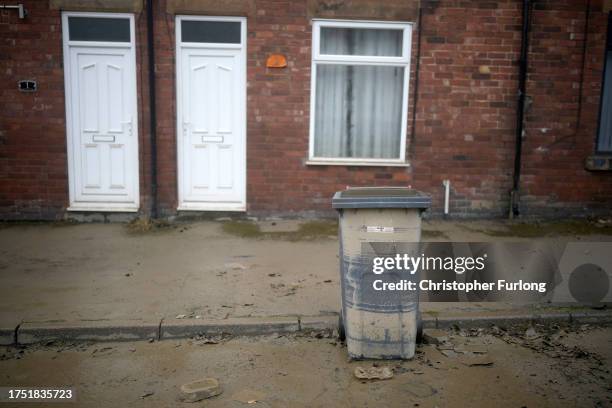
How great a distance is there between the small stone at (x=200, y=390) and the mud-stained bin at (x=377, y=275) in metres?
1.03

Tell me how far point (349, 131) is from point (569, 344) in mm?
4881

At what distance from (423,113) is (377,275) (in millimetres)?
4929

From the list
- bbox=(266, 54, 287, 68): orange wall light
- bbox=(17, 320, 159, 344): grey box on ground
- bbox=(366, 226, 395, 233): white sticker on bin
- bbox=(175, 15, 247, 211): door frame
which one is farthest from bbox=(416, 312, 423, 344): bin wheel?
bbox=(266, 54, 287, 68): orange wall light

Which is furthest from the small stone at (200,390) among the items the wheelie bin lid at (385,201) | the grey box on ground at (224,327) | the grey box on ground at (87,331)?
the wheelie bin lid at (385,201)

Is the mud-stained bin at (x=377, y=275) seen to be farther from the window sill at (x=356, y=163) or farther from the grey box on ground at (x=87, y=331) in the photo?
the window sill at (x=356, y=163)

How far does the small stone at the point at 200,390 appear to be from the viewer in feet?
10.9

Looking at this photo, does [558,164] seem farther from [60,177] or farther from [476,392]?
[60,177]

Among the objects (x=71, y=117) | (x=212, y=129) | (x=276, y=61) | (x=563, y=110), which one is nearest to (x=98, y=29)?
A: (x=71, y=117)

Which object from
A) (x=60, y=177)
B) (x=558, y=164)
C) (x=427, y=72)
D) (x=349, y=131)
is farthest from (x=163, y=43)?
(x=558, y=164)

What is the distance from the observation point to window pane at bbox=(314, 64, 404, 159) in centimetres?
804

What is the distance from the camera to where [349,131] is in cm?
819

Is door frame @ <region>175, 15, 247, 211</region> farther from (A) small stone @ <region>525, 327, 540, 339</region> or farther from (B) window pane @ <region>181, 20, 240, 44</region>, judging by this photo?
(A) small stone @ <region>525, 327, 540, 339</region>

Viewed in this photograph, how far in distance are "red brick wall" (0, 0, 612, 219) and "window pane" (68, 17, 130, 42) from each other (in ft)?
0.71

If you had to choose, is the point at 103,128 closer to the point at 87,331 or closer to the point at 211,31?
the point at 211,31
